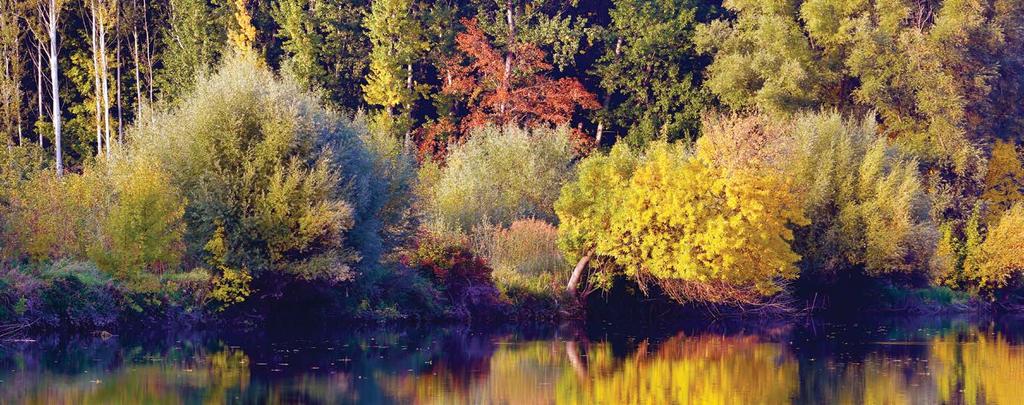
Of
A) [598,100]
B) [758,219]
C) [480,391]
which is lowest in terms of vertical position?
[480,391]

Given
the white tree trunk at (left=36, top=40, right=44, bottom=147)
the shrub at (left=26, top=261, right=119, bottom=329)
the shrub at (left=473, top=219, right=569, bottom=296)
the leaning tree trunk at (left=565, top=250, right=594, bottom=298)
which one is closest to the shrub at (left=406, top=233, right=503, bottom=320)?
the shrub at (left=473, top=219, right=569, bottom=296)

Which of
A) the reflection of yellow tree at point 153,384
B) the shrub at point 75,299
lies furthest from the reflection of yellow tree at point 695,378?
the shrub at point 75,299

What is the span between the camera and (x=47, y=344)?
32969 millimetres

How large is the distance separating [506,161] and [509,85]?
9.84 meters

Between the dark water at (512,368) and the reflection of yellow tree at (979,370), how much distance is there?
5 centimetres

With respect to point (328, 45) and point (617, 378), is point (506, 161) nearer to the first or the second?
point (328, 45)

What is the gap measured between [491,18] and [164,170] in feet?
89.4

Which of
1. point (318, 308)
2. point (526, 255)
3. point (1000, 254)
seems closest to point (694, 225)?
point (526, 255)

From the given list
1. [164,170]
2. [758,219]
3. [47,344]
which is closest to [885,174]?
[758,219]

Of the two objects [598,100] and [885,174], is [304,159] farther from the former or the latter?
[598,100]

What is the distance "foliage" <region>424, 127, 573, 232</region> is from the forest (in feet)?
0.34

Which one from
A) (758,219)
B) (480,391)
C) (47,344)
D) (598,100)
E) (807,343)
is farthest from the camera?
(598,100)

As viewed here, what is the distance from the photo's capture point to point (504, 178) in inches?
2036

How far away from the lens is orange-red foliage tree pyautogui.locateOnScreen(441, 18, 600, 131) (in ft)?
200
